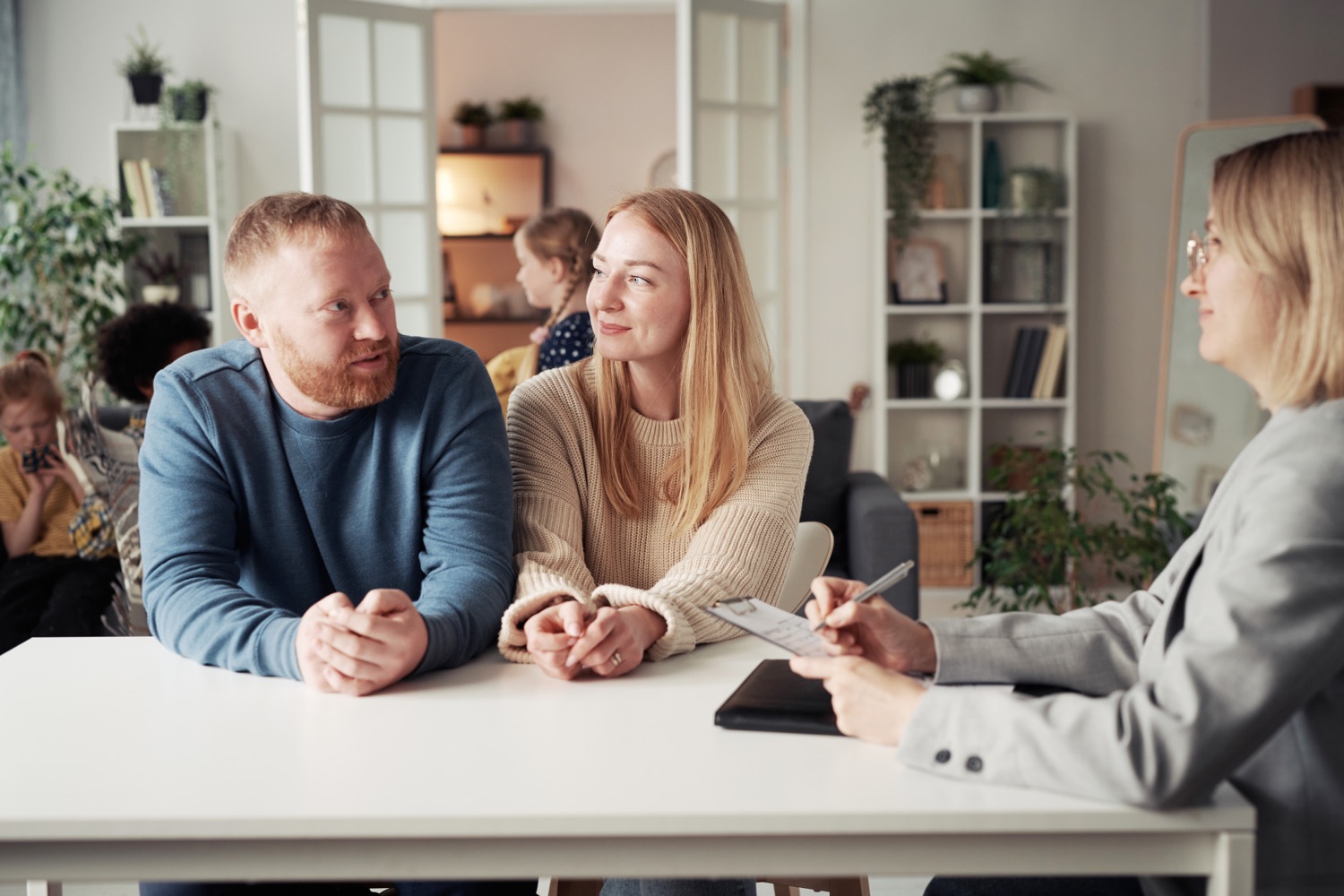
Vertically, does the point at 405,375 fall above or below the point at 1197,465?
above

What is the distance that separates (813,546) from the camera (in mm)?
1854

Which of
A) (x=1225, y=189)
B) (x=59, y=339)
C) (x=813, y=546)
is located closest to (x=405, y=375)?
(x=813, y=546)

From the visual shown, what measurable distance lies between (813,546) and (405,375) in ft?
2.25

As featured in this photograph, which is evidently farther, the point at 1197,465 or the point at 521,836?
the point at 1197,465

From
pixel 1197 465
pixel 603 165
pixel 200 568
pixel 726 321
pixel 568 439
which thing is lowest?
pixel 1197 465

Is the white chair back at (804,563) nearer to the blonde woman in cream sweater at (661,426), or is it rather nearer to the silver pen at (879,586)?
the blonde woman in cream sweater at (661,426)

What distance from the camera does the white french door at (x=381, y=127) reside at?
172 inches

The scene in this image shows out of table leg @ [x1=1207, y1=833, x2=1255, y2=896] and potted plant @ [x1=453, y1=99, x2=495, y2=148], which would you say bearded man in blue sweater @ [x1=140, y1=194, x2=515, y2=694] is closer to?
table leg @ [x1=1207, y1=833, x2=1255, y2=896]

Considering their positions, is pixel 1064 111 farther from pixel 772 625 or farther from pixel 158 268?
pixel 772 625

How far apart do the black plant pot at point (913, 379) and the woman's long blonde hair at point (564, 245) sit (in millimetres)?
1906

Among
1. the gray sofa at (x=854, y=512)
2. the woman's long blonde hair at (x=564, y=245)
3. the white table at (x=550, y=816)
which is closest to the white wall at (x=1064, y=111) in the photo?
the gray sofa at (x=854, y=512)

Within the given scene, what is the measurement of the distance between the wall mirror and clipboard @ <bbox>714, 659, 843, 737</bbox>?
3687 mm

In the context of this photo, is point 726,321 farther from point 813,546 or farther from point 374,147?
point 374,147

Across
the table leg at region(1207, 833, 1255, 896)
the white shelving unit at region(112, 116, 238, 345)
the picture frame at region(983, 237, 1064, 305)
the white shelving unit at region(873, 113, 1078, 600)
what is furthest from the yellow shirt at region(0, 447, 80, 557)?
the picture frame at region(983, 237, 1064, 305)
